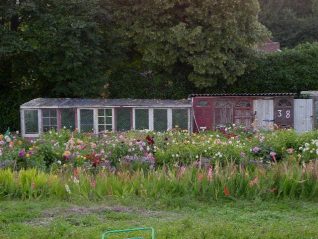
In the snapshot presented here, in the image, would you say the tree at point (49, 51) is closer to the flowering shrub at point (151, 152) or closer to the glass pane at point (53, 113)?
the glass pane at point (53, 113)

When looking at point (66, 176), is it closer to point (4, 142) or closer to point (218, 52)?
point (4, 142)

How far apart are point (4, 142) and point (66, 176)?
358 centimetres

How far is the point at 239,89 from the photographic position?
92.9ft

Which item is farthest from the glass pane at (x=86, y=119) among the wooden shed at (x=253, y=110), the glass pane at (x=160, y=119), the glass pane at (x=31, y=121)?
the wooden shed at (x=253, y=110)

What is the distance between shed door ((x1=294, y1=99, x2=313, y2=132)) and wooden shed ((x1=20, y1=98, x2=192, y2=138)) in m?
4.78

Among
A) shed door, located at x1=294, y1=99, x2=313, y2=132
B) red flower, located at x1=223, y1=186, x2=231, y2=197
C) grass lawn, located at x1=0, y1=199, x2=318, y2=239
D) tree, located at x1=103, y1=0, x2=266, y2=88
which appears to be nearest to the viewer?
grass lawn, located at x1=0, y1=199, x2=318, y2=239

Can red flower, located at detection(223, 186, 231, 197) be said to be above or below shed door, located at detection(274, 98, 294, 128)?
below

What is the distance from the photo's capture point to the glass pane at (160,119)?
21.7 metres

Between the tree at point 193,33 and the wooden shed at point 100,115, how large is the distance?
4.03 metres

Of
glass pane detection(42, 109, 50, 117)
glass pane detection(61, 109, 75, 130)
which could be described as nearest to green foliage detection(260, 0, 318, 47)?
glass pane detection(61, 109, 75, 130)

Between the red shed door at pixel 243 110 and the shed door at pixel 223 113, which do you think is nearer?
the shed door at pixel 223 113

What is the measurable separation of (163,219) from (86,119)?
14.9 m

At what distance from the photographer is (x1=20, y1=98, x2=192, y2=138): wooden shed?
21.4 meters

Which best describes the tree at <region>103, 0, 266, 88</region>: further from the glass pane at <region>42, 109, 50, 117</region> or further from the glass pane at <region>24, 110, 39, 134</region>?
the glass pane at <region>24, 110, 39, 134</region>
